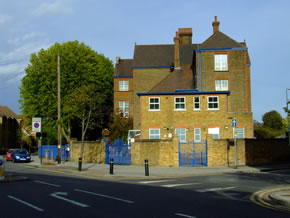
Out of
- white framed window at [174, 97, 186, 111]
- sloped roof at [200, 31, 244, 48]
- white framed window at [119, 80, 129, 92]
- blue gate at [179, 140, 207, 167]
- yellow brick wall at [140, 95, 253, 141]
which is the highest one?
sloped roof at [200, 31, 244, 48]

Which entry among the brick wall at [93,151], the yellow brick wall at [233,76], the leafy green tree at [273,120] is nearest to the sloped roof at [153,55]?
the yellow brick wall at [233,76]

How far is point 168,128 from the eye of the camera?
35.8 meters

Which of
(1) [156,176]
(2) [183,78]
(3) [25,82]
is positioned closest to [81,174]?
(1) [156,176]

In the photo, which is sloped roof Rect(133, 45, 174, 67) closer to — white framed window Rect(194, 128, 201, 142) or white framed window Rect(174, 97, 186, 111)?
white framed window Rect(174, 97, 186, 111)

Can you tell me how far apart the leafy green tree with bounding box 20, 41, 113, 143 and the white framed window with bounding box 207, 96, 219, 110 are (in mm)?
16083

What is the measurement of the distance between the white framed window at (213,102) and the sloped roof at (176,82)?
355 cm

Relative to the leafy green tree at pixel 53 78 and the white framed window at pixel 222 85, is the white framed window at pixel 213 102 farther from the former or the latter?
the leafy green tree at pixel 53 78

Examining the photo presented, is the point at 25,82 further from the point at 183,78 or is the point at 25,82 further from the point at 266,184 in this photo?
the point at 266,184

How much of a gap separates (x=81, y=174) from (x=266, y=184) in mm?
12243

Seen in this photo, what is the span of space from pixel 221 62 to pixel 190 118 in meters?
7.73

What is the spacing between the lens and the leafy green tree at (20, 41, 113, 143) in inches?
1848

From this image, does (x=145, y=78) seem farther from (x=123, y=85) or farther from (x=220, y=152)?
(x=220, y=152)

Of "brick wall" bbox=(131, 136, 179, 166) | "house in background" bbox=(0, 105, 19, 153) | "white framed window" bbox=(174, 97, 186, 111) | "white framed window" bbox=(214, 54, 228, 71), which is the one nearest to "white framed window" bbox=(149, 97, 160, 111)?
"white framed window" bbox=(174, 97, 186, 111)

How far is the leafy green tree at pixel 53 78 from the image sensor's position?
154 feet
